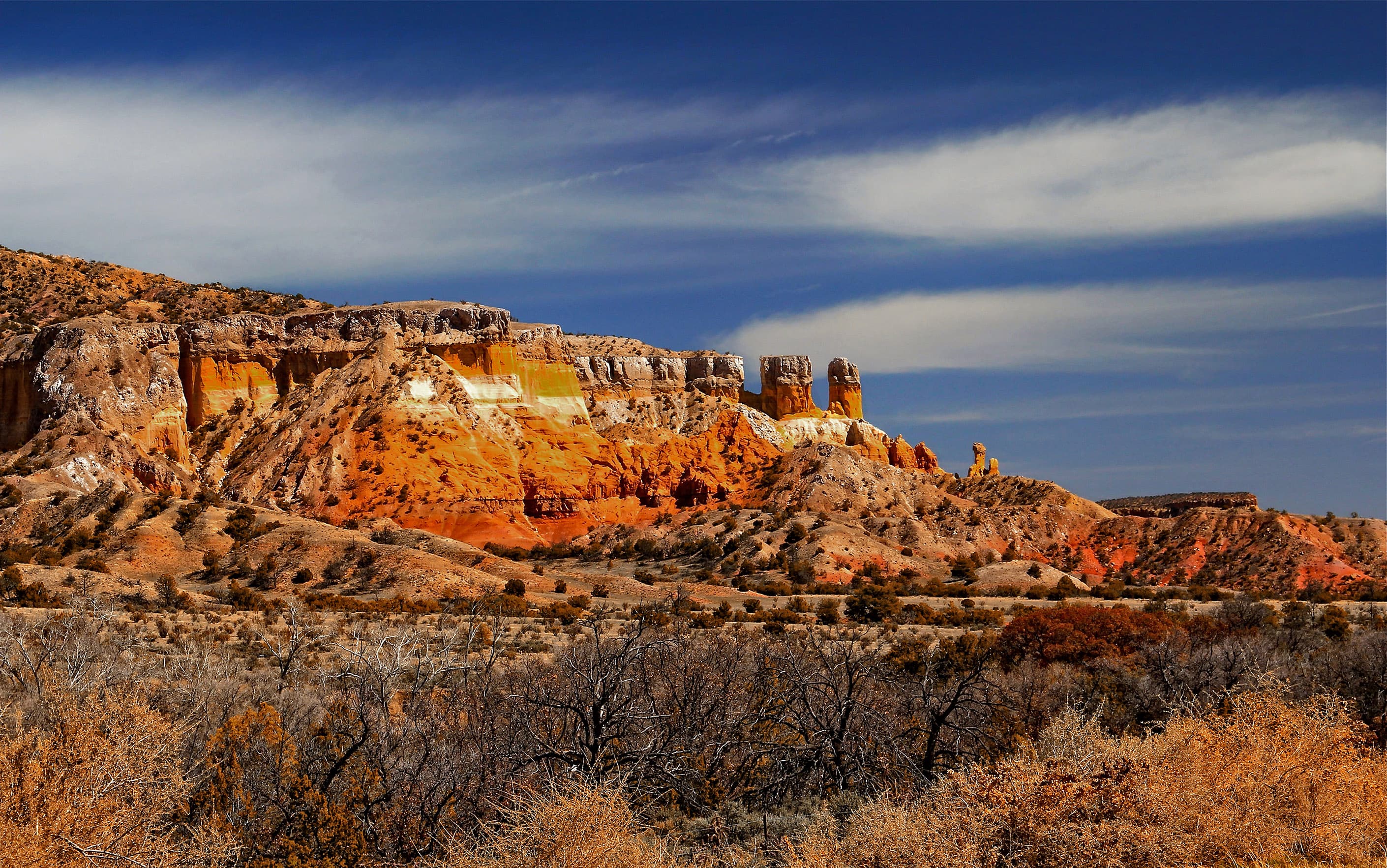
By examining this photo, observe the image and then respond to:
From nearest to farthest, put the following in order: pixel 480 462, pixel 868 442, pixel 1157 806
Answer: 1. pixel 1157 806
2. pixel 480 462
3. pixel 868 442

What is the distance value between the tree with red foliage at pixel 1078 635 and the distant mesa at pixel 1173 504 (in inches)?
1958

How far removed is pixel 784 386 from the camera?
99.4 metres

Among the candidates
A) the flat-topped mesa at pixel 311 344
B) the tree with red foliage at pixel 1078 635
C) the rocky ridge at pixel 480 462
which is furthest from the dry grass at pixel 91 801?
the flat-topped mesa at pixel 311 344

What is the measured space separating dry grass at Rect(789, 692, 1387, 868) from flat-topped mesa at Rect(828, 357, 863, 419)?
3516 inches

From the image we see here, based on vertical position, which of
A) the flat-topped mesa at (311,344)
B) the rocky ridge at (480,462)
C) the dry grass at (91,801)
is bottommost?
the dry grass at (91,801)

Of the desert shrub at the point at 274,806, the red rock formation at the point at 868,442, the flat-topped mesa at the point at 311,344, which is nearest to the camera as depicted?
the desert shrub at the point at 274,806

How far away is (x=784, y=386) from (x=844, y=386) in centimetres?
700

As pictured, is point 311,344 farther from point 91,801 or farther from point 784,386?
point 91,801

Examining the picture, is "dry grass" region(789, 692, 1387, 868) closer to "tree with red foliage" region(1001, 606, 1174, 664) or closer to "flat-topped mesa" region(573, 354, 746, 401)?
"tree with red foliage" region(1001, 606, 1174, 664)

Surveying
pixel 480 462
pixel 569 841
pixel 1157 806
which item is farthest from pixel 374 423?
pixel 1157 806

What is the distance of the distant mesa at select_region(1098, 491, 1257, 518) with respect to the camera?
3248 inches

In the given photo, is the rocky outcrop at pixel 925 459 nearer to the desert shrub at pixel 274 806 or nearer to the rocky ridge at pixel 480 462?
the rocky ridge at pixel 480 462

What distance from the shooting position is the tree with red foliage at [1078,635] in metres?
25.6

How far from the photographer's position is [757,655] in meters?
20.1
